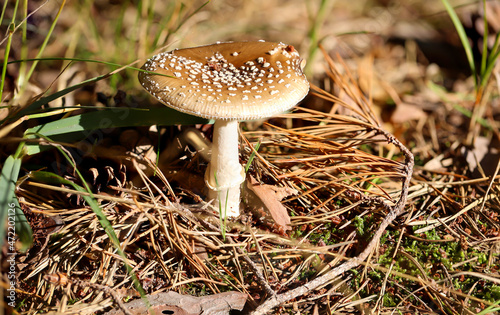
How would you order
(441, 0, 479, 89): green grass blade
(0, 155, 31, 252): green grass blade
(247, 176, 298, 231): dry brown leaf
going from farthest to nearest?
(441, 0, 479, 89): green grass blade
(247, 176, 298, 231): dry brown leaf
(0, 155, 31, 252): green grass blade

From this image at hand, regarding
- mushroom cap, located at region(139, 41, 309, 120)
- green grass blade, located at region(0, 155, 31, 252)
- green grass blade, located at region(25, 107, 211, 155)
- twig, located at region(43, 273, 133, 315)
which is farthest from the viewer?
green grass blade, located at region(25, 107, 211, 155)

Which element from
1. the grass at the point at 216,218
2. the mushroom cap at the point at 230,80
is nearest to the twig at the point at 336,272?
the grass at the point at 216,218

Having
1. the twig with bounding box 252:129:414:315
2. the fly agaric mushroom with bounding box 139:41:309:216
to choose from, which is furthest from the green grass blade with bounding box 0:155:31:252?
the twig with bounding box 252:129:414:315

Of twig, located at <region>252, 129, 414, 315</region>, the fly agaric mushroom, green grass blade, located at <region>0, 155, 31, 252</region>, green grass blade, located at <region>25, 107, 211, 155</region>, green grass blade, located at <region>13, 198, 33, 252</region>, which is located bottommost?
twig, located at <region>252, 129, 414, 315</region>

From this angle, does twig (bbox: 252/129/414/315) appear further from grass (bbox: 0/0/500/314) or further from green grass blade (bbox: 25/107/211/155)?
green grass blade (bbox: 25/107/211/155)

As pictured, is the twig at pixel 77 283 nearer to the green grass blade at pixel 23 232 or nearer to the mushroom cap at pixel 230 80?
the green grass blade at pixel 23 232

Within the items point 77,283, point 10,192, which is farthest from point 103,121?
point 77,283

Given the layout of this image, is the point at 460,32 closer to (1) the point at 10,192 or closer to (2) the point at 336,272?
(2) the point at 336,272
